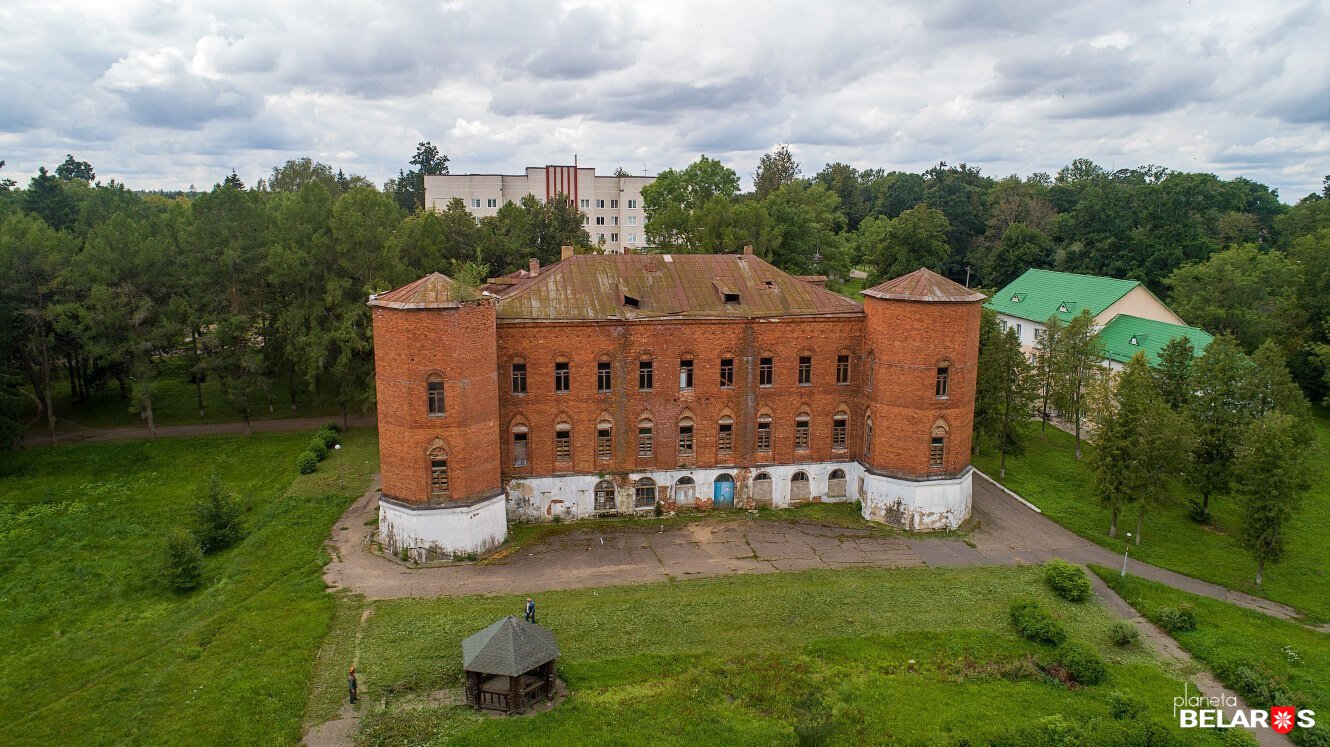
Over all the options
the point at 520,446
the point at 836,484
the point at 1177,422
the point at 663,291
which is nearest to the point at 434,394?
the point at 520,446

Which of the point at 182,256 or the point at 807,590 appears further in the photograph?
the point at 182,256

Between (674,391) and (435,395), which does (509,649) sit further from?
(674,391)

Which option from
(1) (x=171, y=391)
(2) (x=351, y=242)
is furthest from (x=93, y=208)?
(2) (x=351, y=242)

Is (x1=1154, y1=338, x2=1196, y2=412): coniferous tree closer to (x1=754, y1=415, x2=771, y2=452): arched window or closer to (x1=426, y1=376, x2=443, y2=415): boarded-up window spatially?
(x1=754, y1=415, x2=771, y2=452): arched window

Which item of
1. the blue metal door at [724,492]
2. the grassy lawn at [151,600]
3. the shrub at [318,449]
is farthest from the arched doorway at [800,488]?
the shrub at [318,449]

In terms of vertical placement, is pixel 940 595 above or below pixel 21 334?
below

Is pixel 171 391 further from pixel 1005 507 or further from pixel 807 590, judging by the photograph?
pixel 1005 507

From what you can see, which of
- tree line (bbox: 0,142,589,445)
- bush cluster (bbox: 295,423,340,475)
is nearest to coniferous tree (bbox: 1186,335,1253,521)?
tree line (bbox: 0,142,589,445)
